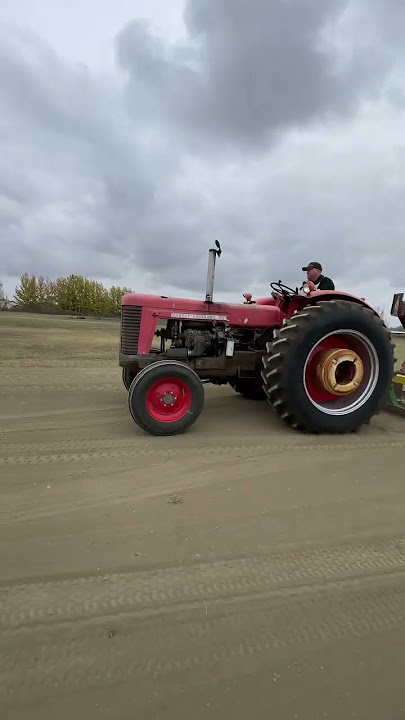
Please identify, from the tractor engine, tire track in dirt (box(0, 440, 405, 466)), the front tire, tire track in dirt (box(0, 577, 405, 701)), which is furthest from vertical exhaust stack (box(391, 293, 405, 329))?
tire track in dirt (box(0, 577, 405, 701))

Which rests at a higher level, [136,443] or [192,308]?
[192,308]

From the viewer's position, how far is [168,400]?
414cm

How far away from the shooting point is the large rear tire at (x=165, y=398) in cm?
402

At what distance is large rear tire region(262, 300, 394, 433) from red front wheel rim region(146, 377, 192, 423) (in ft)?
2.76

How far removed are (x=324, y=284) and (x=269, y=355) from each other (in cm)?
137

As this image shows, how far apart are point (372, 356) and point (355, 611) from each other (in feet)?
10.2

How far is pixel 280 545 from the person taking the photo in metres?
2.33

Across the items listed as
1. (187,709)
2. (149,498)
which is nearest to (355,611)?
(187,709)

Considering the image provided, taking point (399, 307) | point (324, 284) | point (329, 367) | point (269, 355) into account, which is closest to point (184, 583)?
point (269, 355)

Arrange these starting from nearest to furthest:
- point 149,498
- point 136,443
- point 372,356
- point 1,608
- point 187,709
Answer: point 187,709, point 1,608, point 149,498, point 136,443, point 372,356

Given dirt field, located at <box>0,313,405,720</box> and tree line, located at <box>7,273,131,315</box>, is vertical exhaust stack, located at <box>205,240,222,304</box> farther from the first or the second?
tree line, located at <box>7,273,131,315</box>

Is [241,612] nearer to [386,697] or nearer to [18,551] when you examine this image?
[386,697]

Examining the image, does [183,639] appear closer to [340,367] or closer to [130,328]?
[130,328]

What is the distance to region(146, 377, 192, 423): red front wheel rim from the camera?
4.11 meters
